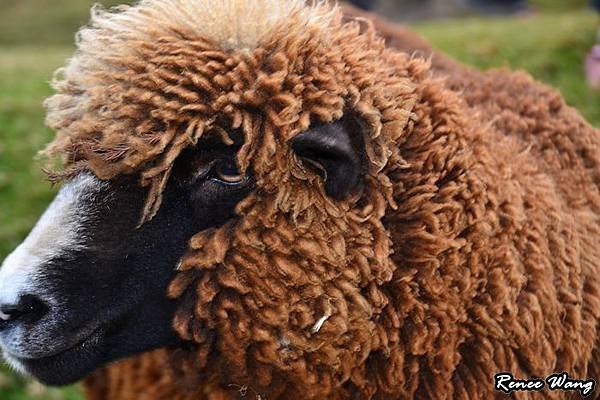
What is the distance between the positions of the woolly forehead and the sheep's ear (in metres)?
0.04

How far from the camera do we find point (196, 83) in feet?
7.22

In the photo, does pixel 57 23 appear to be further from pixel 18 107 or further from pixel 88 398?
pixel 88 398

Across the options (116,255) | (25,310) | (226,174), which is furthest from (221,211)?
(25,310)

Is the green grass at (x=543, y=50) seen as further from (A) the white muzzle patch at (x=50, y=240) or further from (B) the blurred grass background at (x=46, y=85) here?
(A) the white muzzle patch at (x=50, y=240)

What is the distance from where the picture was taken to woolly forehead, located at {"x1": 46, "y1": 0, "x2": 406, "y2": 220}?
2182 millimetres

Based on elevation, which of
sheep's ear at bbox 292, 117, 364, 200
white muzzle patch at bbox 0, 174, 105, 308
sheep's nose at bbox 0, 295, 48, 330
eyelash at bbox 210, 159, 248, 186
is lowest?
sheep's nose at bbox 0, 295, 48, 330

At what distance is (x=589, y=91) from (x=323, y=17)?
5.94 m

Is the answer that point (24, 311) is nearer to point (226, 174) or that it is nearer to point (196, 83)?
point (226, 174)
